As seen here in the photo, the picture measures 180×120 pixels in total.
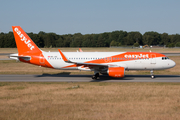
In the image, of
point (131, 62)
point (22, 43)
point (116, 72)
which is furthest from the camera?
point (22, 43)

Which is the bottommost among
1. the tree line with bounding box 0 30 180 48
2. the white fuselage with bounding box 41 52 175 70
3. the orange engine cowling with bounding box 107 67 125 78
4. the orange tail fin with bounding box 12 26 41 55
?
the orange engine cowling with bounding box 107 67 125 78

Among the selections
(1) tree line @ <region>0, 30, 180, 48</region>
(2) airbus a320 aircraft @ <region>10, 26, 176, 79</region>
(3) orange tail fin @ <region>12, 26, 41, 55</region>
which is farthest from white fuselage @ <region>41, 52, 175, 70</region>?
(1) tree line @ <region>0, 30, 180, 48</region>

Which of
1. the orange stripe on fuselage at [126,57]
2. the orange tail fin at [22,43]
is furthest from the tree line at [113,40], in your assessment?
the orange stripe on fuselage at [126,57]

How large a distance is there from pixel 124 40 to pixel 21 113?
159335mm

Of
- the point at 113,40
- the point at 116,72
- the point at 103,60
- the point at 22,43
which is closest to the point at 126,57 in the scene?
the point at 103,60

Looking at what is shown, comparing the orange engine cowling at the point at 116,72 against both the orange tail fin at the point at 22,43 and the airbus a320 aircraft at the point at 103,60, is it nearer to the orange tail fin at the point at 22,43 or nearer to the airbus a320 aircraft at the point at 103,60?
the airbus a320 aircraft at the point at 103,60

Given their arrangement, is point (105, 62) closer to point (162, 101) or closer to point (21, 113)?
point (162, 101)

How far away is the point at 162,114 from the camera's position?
12.3 meters

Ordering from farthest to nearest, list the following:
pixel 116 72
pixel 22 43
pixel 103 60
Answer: pixel 22 43 → pixel 103 60 → pixel 116 72

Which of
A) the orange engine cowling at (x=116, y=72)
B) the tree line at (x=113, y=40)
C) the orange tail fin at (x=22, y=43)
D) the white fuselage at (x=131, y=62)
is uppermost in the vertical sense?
the tree line at (x=113, y=40)

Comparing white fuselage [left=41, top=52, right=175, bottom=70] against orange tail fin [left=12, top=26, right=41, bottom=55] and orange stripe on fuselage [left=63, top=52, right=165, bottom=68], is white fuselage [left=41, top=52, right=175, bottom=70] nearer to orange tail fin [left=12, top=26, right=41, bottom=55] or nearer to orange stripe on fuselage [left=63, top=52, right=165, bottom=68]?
orange stripe on fuselage [left=63, top=52, right=165, bottom=68]

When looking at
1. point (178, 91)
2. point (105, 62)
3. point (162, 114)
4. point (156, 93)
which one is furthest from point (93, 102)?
point (105, 62)

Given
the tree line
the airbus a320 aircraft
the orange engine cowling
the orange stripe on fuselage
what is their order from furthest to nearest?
the tree line, the orange stripe on fuselage, the airbus a320 aircraft, the orange engine cowling

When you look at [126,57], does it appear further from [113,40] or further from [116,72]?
[113,40]
